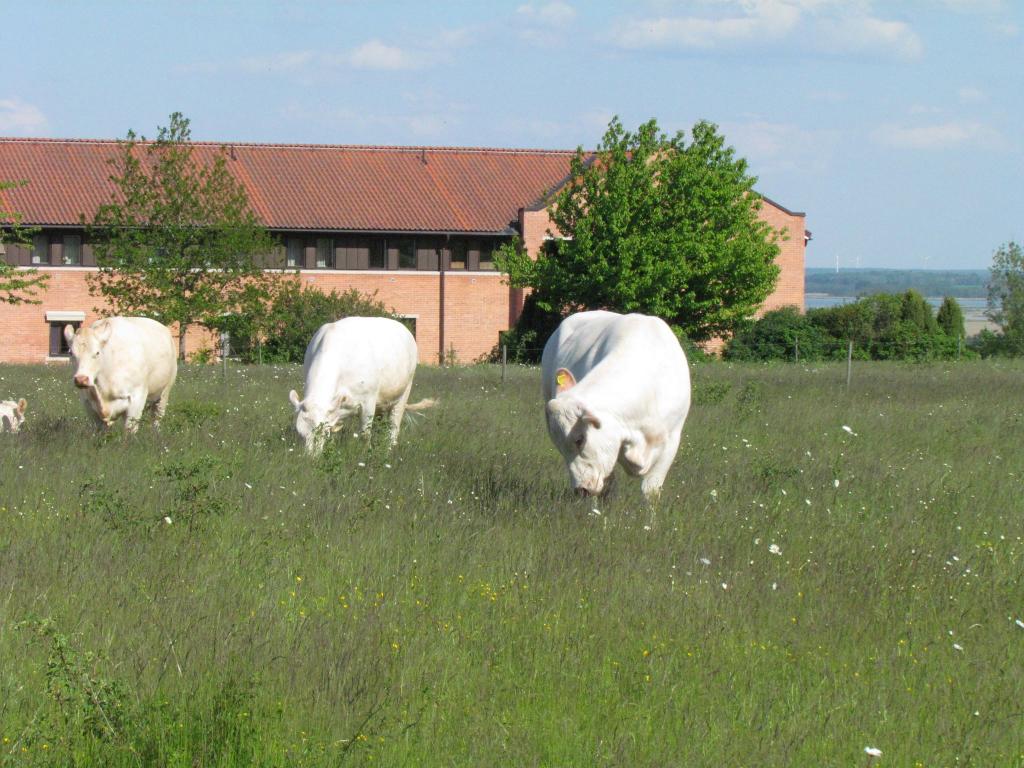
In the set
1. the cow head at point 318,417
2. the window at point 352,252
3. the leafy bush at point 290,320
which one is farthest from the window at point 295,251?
the cow head at point 318,417

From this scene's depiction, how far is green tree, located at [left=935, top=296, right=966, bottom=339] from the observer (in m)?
61.7

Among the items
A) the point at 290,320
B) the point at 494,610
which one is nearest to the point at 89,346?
the point at 494,610

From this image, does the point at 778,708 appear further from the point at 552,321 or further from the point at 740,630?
the point at 552,321

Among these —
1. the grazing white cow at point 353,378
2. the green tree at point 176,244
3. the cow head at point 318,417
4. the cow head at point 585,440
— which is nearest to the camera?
the cow head at point 585,440

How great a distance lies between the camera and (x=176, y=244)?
4000cm

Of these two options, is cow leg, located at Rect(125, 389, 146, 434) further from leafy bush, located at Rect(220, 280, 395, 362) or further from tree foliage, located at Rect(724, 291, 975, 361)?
tree foliage, located at Rect(724, 291, 975, 361)

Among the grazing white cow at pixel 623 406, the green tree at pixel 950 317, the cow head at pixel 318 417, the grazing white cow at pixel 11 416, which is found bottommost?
the green tree at pixel 950 317

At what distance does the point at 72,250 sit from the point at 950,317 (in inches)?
1536

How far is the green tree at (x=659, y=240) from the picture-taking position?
45.7 meters

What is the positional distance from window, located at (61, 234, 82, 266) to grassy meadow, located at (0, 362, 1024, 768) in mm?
40773

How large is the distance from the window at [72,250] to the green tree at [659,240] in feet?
55.5

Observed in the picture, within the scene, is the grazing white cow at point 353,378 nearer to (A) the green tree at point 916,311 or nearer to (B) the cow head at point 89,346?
(B) the cow head at point 89,346

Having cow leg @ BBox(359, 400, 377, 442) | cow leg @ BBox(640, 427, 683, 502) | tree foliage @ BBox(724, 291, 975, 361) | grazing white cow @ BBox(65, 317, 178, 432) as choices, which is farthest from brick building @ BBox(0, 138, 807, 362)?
cow leg @ BBox(640, 427, 683, 502)

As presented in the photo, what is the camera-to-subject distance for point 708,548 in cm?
906
